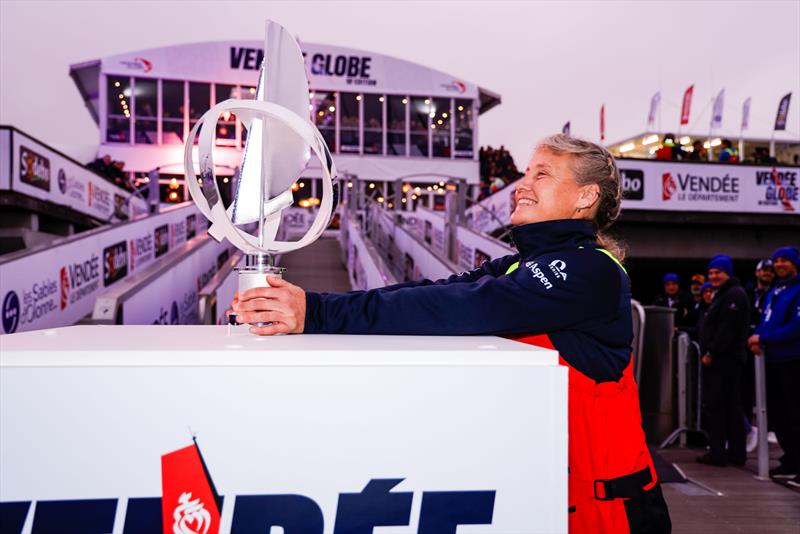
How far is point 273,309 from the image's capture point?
3.98ft

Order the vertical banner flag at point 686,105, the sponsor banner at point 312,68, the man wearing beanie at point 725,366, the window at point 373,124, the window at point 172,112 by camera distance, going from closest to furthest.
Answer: the man wearing beanie at point 725,366
the window at point 172,112
the sponsor banner at point 312,68
the window at point 373,124
the vertical banner flag at point 686,105

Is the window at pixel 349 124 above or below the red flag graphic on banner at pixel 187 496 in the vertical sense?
above

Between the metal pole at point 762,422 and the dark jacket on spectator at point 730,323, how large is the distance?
374 mm

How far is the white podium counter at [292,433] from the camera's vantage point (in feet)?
2.99

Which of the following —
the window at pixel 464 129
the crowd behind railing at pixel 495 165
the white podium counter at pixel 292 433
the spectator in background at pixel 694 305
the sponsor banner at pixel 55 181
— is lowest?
the spectator in background at pixel 694 305

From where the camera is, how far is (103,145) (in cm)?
2414

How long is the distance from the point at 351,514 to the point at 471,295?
0.49 meters

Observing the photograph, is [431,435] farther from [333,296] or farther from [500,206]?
[500,206]

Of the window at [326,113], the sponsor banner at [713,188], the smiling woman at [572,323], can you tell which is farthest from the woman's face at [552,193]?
the window at [326,113]

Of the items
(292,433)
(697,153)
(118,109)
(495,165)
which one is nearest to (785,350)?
(292,433)

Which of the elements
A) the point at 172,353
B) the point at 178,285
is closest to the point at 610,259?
the point at 172,353

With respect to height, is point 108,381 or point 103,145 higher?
point 103,145

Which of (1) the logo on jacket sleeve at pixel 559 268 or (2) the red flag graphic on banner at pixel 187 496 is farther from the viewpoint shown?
(1) the logo on jacket sleeve at pixel 559 268

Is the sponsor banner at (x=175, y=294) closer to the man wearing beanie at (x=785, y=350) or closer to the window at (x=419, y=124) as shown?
the man wearing beanie at (x=785, y=350)
